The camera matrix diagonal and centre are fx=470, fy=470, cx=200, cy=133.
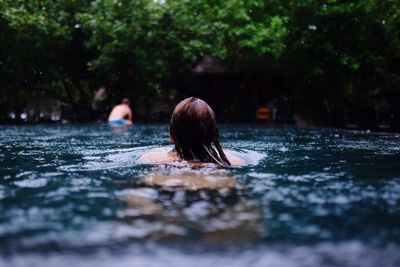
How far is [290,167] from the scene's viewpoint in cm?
502

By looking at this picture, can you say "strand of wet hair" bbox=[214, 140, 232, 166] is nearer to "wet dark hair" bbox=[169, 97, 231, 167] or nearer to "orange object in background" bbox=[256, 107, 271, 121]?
"wet dark hair" bbox=[169, 97, 231, 167]

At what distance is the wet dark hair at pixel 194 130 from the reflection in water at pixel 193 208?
37 cm

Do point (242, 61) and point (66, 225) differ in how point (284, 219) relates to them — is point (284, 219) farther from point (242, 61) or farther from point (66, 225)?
point (242, 61)

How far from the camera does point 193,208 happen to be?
2.88 metres

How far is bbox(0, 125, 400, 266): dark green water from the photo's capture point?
192 cm

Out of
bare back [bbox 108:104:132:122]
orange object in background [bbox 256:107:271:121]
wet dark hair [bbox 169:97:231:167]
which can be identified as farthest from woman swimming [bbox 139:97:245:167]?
orange object in background [bbox 256:107:271:121]

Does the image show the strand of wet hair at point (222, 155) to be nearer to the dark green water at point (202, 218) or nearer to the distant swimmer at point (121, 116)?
the dark green water at point (202, 218)

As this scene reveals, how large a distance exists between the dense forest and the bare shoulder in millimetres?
11046

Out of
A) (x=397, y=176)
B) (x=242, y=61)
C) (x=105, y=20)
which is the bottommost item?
(x=397, y=176)

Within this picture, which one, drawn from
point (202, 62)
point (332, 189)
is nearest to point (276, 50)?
point (202, 62)

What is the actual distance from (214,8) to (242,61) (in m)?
2.98

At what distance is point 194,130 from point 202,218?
1837 mm

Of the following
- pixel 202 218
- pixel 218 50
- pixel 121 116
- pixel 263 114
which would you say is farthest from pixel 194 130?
pixel 263 114

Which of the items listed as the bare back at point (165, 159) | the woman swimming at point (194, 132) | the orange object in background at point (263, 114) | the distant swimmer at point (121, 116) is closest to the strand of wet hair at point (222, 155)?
the woman swimming at point (194, 132)
